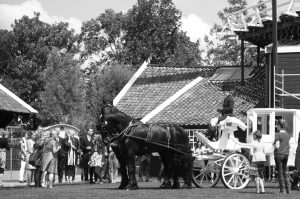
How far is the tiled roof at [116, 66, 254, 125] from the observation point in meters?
40.7

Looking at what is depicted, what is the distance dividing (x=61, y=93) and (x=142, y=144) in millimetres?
44426

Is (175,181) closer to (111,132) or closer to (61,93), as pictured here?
(111,132)

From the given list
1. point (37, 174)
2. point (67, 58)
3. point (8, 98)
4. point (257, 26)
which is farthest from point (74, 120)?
point (37, 174)

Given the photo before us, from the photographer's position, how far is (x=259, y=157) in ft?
72.9

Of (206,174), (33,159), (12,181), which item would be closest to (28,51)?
(12,181)

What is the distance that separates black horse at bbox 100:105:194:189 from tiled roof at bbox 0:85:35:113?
570cm

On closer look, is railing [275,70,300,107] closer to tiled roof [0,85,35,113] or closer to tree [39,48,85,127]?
tiled roof [0,85,35,113]

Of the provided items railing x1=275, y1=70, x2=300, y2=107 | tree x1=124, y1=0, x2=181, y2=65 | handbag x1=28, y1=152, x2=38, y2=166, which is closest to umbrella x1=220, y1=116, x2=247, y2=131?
handbag x1=28, y1=152, x2=38, y2=166

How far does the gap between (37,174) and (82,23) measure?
5149 centimetres

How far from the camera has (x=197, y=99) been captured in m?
42.4

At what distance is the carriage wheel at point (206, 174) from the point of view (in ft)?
81.0

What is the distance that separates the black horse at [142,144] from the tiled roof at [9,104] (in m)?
5.70

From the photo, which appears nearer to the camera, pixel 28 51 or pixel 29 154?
pixel 29 154

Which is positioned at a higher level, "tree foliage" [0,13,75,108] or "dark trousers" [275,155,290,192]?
"tree foliage" [0,13,75,108]
